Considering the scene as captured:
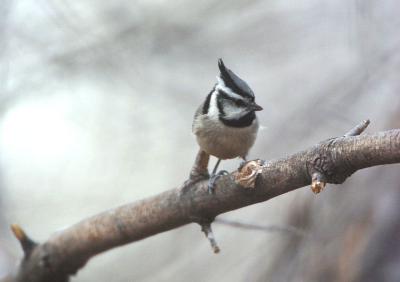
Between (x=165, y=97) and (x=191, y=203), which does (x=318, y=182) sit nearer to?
(x=191, y=203)

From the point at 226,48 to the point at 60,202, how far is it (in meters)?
1.78

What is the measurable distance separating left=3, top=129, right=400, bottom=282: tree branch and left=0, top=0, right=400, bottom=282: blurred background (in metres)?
0.55

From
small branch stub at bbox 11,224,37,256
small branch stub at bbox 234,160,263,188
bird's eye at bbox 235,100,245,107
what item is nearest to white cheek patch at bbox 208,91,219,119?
bird's eye at bbox 235,100,245,107

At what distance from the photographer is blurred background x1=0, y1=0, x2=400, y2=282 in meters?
3.45

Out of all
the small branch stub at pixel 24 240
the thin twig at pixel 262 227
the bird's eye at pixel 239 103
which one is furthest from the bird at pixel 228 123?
the small branch stub at pixel 24 240

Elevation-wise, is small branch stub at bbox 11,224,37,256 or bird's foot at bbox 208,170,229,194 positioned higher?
small branch stub at bbox 11,224,37,256

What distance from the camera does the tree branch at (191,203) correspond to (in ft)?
5.52

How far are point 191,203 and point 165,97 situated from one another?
213 cm

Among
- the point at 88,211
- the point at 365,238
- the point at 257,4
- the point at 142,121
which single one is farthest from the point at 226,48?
the point at 365,238

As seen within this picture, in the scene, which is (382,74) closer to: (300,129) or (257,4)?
(300,129)

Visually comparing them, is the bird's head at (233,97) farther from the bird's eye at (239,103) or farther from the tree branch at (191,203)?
the tree branch at (191,203)

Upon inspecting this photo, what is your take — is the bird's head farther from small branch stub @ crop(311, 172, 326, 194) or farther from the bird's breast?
small branch stub @ crop(311, 172, 326, 194)

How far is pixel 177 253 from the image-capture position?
3803 mm

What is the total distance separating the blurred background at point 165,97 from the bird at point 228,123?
0.41 meters
